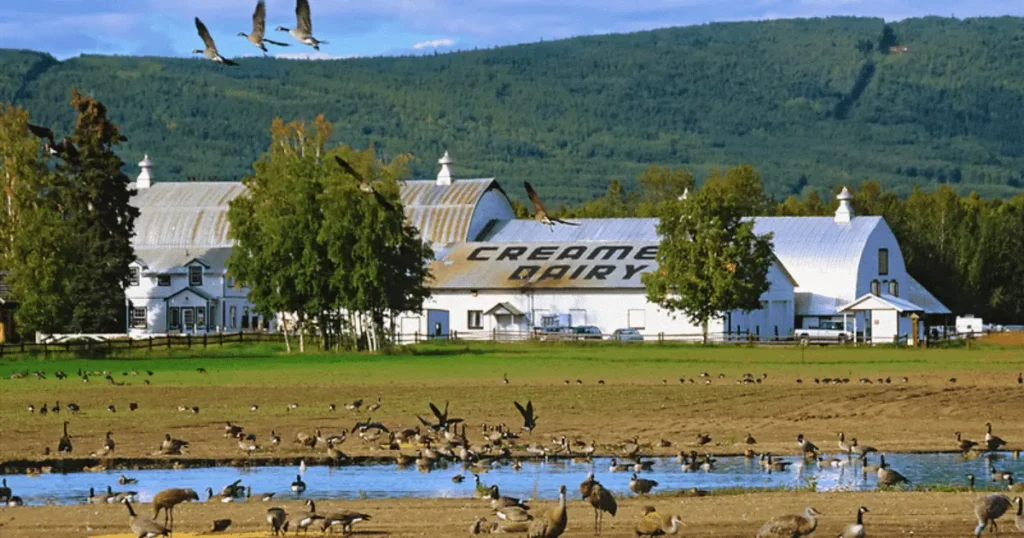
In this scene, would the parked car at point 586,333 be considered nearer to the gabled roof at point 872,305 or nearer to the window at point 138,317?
the gabled roof at point 872,305

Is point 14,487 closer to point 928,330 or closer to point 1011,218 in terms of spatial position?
point 928,330

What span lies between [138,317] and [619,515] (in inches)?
3663

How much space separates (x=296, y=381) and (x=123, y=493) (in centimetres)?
3140

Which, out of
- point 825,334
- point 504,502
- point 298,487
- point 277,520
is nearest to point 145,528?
point 277,520

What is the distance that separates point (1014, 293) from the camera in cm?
13012

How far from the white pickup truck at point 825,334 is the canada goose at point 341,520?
7011 cm

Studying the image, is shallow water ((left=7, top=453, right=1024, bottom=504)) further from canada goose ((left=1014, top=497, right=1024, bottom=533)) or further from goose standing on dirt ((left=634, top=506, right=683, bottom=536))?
canada goose ((left=1014, top=497, right=1024, bottom=533))

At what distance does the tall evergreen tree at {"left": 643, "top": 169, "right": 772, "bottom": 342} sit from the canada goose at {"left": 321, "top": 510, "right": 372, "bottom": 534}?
72.2m

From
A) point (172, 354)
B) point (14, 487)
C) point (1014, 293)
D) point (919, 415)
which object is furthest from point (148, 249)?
point (14, 487)

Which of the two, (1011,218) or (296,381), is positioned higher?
(1011,218)

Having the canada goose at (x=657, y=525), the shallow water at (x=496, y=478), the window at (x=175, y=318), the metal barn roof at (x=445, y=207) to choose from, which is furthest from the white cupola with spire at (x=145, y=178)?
the canada goose at (x=657, y=525)

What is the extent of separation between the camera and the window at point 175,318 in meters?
114

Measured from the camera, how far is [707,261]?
9588cm

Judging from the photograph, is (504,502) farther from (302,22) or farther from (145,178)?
(145,178)
